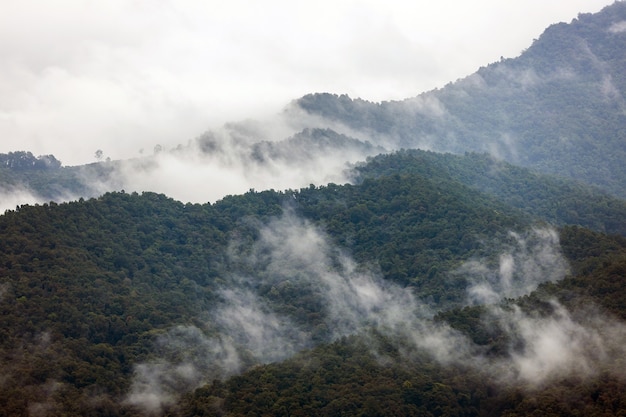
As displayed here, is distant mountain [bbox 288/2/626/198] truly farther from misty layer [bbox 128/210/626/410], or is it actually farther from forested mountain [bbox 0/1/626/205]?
misty layer [bbox 128/210/626/410]

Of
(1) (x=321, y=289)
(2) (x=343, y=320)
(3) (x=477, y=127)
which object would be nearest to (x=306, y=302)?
(1) (x=321, y=289)

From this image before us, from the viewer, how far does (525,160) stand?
13638 centimetres

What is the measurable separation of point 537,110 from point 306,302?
84.9 metres

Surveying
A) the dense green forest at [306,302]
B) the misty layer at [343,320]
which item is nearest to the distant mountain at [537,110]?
the dense green forest at [306,302]

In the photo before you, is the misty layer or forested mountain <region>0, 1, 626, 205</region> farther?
forested mountain <region>0, 1, 626, 205</region>

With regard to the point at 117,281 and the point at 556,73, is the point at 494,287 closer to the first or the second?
the point at 117,281

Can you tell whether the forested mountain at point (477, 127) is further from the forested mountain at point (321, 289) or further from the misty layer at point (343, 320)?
the misty layer at point (343, 320)

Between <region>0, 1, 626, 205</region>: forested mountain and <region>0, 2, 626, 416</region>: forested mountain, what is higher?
<region>0, 1, 626, 205</region>: forested mountain

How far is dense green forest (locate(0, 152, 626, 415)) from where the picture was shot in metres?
58.7

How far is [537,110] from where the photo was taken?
149 meters

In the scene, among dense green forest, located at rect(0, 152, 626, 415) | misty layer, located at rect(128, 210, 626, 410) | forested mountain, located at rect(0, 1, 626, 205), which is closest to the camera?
dense green forest, located at rect(0, 152, 626, 415)

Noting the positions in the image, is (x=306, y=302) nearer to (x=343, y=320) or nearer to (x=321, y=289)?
(x=321, y=289)

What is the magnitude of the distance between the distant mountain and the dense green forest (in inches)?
1434

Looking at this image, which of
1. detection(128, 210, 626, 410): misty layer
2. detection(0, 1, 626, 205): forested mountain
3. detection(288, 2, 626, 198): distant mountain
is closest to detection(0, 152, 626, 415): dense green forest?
detection(128, 210, 626, 410): misty layer
